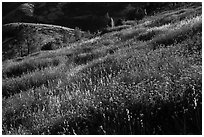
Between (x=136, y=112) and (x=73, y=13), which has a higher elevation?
(x=136, y=112)

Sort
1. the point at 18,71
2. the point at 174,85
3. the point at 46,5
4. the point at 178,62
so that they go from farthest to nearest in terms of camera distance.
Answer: the point at 46,5
the point at 18,71
the point at 178,62
the point at 174,85

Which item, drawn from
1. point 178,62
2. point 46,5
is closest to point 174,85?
point 178,62

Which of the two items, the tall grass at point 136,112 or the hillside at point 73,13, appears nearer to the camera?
the tall grass at point 136,112

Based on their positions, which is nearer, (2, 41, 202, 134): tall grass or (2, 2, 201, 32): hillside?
(2, 41, 202, 134): tall grass

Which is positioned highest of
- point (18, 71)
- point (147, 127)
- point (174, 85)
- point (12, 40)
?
point (174, 85)

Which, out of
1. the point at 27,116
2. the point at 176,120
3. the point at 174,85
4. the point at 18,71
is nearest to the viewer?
the point at 176,120

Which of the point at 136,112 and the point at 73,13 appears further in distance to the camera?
the point at 73,13

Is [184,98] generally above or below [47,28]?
above

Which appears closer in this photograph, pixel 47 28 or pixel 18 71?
pixel 18 71

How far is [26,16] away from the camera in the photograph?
15450 cm

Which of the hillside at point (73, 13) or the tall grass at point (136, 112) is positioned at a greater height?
the tall grass at point (136, 112)

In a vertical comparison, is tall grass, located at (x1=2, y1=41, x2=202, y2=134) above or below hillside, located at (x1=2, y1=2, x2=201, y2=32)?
above

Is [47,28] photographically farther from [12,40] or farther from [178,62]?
[178,62]

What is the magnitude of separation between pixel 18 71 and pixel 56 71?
3.53 metres
